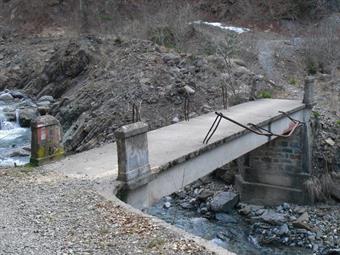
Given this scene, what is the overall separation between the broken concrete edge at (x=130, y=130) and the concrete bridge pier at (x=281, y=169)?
893 centimetres

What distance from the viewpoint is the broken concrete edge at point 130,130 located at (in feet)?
25.3

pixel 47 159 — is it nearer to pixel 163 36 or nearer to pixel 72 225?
pixel 72 225

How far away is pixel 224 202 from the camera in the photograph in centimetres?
1573

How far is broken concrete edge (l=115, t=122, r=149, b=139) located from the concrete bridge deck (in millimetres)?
852

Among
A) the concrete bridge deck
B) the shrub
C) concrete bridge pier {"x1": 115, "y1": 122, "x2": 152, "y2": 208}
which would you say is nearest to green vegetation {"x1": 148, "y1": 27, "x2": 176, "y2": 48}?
the shrub

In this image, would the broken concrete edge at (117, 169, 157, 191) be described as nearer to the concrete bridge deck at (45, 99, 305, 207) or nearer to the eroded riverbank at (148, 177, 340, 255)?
the concrete bridge deck at (45, 99, 305, 207)

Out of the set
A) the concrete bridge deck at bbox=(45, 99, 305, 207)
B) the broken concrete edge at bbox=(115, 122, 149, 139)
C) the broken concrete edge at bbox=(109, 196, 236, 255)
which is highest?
the broken concrete edge at bbox=(115, 122, 149, 139)

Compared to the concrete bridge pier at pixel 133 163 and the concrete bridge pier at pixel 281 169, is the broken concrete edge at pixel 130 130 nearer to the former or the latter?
the concrete bridge pier at pixel 133 163

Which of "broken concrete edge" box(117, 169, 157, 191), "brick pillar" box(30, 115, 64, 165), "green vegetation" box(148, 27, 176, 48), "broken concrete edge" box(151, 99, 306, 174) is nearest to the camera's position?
"broken concrete edge" box(117, 169, 157, 191)

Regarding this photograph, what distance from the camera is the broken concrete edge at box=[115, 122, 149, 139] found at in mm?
7711

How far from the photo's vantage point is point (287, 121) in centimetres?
1478

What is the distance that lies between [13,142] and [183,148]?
1128 centimetres

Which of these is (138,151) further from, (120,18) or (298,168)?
(120,18)

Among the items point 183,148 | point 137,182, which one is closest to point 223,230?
point 183,148
